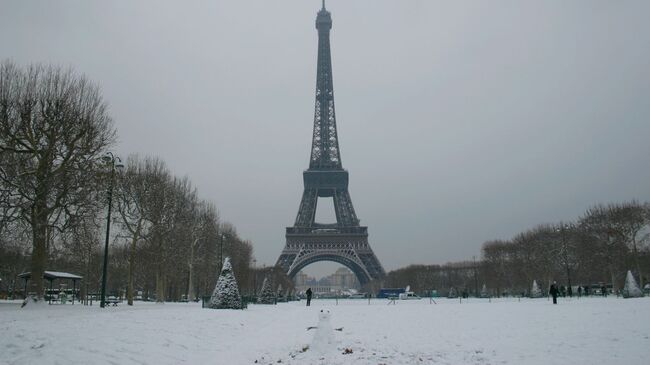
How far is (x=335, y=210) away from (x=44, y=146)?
91.5m

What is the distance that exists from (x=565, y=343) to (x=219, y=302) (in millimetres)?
21428

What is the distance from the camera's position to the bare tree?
24.5 metres

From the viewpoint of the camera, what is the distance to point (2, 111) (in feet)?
79.7

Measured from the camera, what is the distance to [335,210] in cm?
11519

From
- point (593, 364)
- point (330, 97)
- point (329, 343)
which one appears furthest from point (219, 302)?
point (330, 97)

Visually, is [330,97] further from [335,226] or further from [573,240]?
[573,240]

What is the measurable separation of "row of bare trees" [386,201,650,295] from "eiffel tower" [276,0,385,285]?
→ 2579 cm

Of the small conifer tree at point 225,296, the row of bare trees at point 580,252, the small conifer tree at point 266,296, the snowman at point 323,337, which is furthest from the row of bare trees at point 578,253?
the snowman at point 323,337

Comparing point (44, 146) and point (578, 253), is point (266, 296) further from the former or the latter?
point (578, 253)

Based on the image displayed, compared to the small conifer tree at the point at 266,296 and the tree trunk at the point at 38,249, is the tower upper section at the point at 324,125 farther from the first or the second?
the tree trunk at the point at 38,249

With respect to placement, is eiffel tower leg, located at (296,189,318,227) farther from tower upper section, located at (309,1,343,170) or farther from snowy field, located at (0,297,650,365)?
snowy field, located at (0,297,650,365)

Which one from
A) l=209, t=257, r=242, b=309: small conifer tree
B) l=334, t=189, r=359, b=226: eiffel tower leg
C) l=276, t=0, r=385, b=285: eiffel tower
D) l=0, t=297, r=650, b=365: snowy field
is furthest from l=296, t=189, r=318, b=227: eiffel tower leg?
l=0, t=297, r=650, b=365: snowy field

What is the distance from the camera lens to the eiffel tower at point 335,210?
103625 millimetres

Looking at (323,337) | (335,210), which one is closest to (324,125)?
(335,210)
